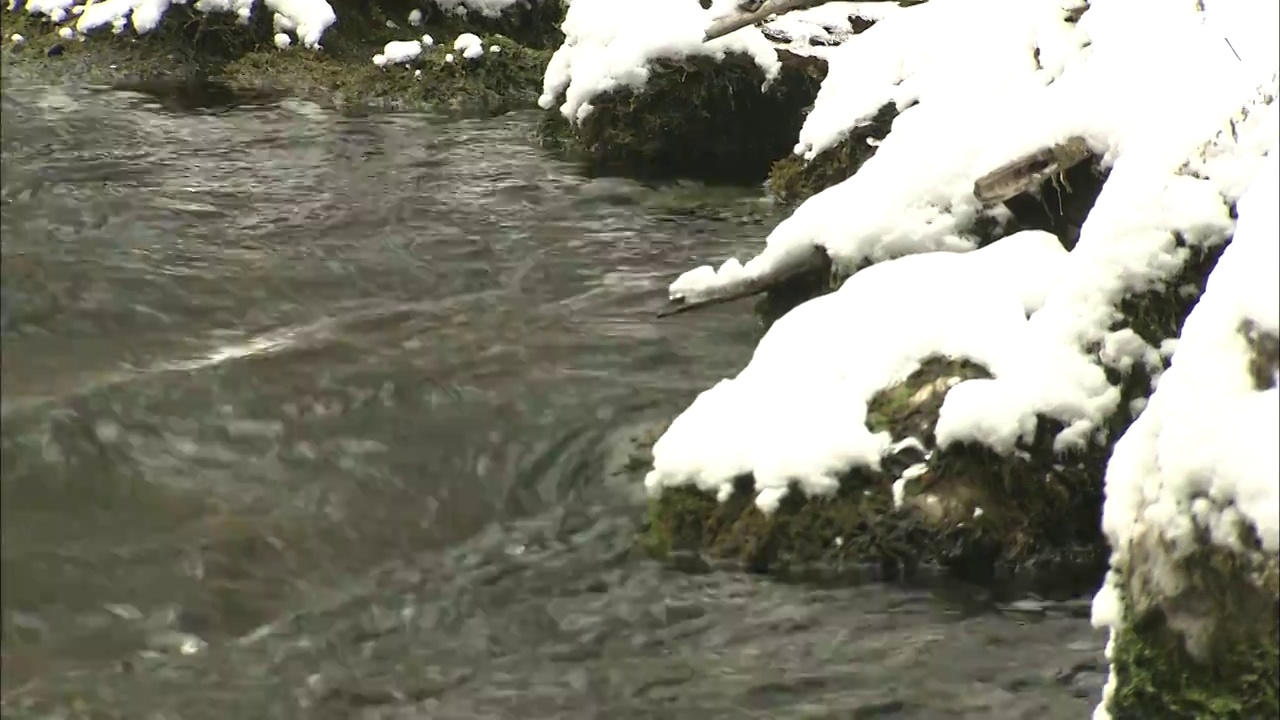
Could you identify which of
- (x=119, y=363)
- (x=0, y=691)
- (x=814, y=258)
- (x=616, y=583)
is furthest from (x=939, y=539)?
(x=119, y=363)

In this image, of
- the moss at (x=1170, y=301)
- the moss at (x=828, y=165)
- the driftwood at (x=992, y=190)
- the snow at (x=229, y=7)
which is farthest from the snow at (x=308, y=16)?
the moss at (x=1170, y=301)

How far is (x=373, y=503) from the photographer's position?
5.05m

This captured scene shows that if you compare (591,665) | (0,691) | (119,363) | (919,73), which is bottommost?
(591,665)

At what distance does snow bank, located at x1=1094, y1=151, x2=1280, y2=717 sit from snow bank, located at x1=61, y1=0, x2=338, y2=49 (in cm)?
1171

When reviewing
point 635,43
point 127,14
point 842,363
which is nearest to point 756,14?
point 635,43

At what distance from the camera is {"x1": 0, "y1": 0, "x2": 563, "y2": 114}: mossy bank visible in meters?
12.5

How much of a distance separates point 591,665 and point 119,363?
2.68 meters

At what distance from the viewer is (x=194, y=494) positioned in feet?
16.0

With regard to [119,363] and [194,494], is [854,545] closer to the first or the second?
[194,494]

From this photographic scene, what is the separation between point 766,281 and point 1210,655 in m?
3.85

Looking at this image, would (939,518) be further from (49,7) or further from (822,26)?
(49,7)

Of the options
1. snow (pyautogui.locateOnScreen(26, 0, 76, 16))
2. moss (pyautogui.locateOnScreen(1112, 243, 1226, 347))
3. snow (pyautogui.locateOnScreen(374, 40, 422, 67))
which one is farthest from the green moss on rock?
snow (pyautogui.locateOnScreen(26, 0, 76, 16))

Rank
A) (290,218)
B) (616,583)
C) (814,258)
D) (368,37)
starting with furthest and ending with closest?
(368,37)
(290,218)
(814,258)
(616,583)

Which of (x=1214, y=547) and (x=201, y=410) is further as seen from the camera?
(x=201, y=410)
